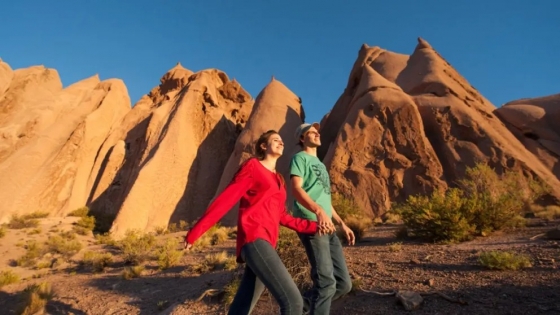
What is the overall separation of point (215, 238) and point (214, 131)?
13116 millimetres

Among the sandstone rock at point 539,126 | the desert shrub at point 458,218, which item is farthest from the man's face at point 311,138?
the sandstone rock at point 539,126

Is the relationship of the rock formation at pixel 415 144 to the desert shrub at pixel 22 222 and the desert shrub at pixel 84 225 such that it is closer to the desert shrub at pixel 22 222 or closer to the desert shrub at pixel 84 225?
the desert shrub at pixel 84 225

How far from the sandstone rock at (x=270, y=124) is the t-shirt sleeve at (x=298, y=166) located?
15.5 meters

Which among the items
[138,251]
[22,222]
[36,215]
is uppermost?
[36,215]

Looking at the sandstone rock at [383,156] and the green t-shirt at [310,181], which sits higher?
the sandstone rock at [383,156]

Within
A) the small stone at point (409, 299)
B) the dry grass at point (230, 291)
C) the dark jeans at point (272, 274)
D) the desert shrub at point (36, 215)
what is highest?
the desert shrub at point (36, 215)

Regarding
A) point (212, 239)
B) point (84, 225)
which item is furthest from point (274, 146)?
point (84, 225)

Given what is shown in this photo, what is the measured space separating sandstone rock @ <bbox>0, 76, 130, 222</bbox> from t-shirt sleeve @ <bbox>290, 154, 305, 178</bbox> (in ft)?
72.3

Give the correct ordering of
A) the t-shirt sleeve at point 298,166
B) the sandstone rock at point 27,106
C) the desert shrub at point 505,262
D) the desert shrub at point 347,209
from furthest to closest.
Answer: the sandstone rock at point 27,106 < the desert shrub at point 347,209 < the desert shrub at point 505,262 < the t-shirt sleeve at point 298,166

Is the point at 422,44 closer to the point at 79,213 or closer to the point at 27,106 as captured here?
the point at 79,213

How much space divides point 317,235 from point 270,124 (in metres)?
18.9

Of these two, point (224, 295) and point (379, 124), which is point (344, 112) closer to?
point (379, 124)

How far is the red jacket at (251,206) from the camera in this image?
264 cm

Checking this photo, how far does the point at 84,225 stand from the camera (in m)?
18.8
